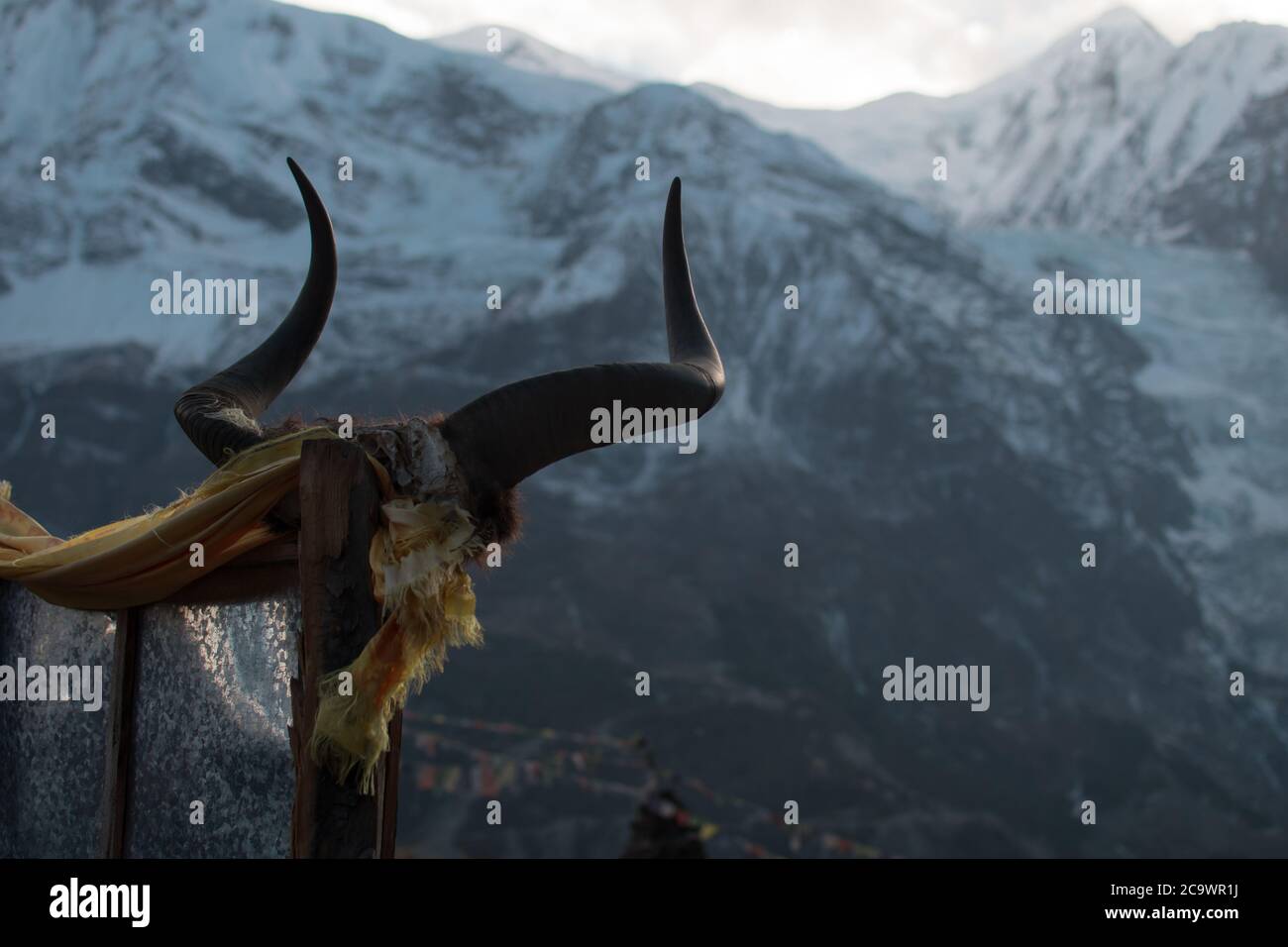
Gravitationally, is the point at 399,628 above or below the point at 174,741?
above

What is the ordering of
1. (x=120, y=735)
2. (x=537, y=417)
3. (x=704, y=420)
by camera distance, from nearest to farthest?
(x=537, y=417)
(x=120, y=735)
(x=704, y=420)

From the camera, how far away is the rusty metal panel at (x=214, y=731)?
4316 mm

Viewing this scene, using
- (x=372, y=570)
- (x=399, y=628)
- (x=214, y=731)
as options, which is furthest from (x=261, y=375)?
(x=399, y=628)

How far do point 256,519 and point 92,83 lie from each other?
130 meters

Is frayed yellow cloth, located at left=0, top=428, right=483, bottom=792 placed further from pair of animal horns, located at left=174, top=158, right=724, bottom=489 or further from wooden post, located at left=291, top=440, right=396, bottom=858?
pair of animal horns, located at left=174, top=158, right=724, bottom=489

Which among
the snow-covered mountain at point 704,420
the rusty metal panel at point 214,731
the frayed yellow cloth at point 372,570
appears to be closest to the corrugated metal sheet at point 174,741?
the rusty metal panel at point 214,731

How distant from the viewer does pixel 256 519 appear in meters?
4.15

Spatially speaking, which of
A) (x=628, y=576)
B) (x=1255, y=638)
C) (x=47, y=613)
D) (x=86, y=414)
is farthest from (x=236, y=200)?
(x=47, y=613)

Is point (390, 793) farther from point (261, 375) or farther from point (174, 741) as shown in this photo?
point (261, 375)

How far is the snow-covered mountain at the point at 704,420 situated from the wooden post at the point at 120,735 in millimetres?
57729

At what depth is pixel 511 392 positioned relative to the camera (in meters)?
4.19

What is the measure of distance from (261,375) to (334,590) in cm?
135
